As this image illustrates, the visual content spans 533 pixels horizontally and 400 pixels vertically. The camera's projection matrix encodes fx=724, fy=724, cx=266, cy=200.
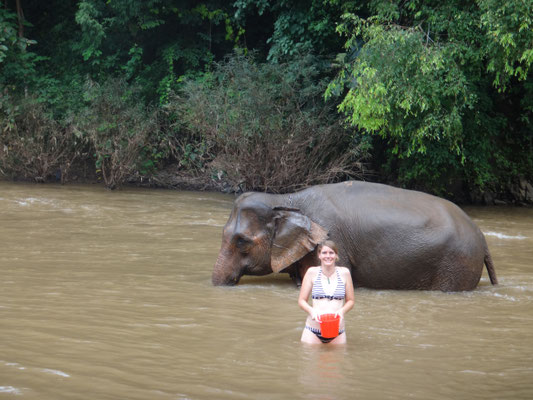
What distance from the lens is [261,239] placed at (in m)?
8.80

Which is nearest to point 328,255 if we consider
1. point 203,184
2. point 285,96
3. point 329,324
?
point 329,324

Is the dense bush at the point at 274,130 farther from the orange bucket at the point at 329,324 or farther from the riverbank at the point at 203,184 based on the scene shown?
the orange bucket at the point at 329,324

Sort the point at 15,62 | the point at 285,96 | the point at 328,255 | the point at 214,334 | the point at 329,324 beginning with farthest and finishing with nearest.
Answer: the point at 15,62
the point at 285,96
the point at 214,334
the point at 328,255
the point at 329,324

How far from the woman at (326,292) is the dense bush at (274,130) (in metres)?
12.6

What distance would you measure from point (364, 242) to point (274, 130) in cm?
1123

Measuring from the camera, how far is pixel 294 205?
9.07m

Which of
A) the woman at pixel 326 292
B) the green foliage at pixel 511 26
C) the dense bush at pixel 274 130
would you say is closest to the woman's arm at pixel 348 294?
the woman at pixel 326 292

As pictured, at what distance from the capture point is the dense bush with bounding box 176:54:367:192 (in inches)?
770

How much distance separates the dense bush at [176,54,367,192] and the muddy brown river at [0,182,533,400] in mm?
7920

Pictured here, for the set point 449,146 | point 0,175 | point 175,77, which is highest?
point 175,77

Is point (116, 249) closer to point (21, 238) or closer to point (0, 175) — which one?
point (21, 238)

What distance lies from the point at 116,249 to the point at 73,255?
2.99ft

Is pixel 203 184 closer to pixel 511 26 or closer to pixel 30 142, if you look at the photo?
pixel 30 142

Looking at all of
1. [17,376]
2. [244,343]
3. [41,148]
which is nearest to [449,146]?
[41,148]
